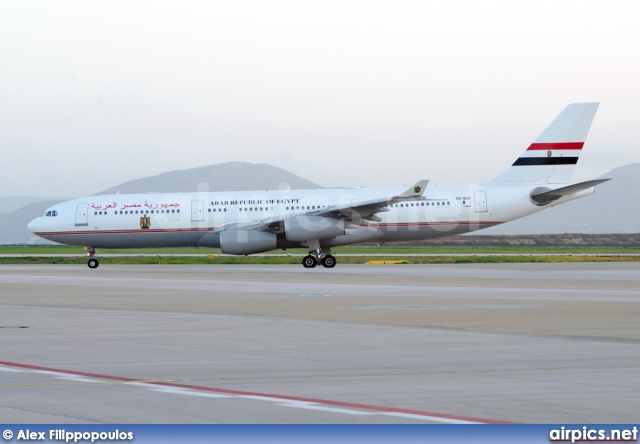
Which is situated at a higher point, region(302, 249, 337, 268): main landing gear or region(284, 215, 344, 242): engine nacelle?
region(284, 215, 344, 242): engine nacelle

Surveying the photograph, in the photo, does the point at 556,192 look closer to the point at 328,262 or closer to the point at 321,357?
the point at 328,262

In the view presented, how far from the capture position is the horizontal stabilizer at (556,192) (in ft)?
159

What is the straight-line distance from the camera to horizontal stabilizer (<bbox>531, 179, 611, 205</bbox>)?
159 ft

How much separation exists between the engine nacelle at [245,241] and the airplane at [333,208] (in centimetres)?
51

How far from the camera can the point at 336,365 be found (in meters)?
12.8

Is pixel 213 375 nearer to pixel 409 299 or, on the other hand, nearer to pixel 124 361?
pixel 124 361

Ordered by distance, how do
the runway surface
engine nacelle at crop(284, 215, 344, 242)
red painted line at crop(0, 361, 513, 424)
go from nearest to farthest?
red painted line at crop(0, 361, 513, 424) → the runway surface → engine nacelle at crop(284, 215, 344, 242)

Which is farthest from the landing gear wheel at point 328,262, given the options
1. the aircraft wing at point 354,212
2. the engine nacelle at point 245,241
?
the engine nacelle at point 245,241

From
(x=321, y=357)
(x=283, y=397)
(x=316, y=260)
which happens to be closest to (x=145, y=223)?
(x=316, y=260)

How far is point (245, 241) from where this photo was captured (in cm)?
4662

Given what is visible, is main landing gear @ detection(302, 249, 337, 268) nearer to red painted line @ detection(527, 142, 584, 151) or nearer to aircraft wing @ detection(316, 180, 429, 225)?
aircraft wing @ detection(316, 180, 429, 225)

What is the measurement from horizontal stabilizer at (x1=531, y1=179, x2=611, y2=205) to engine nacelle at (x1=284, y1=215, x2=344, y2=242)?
980 centimetres

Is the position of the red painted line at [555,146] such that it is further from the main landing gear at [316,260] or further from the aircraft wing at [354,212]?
the main landing gear at [316,260]

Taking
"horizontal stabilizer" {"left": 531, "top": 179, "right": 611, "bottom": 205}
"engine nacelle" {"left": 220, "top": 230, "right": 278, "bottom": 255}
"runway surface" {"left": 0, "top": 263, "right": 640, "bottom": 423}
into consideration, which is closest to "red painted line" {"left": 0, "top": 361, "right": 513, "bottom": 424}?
"runway surface" {"left": 0, "top": 263, "right": 640, "bottom": 423}
